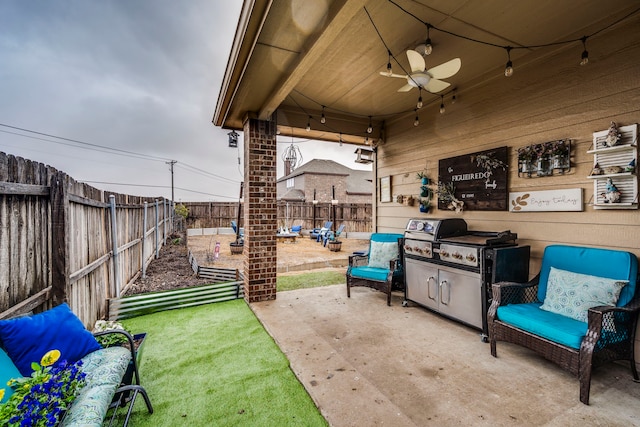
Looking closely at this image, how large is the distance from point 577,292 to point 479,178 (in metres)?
1.79

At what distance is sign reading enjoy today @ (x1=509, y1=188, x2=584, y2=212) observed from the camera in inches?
109

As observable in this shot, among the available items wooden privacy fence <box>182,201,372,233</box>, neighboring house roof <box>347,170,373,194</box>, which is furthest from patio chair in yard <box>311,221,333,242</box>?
neighboring house roof <box>347,170,373,194</box>

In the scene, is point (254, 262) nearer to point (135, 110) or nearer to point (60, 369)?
point (60, 369)

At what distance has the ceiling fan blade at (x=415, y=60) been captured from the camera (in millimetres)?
2527

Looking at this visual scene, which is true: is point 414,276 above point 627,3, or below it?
below

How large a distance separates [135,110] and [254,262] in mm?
14305

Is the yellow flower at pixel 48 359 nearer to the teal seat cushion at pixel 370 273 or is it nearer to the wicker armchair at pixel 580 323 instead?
the wicker armchair at pixel 580 323

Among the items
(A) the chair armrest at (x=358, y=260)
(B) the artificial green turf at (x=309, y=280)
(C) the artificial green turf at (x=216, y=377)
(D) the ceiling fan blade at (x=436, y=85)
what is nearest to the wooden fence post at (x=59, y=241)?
(C) the artificial green turf at (x=216, y=377)

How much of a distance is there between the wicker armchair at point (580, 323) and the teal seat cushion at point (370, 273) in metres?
1.54

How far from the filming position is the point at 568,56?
112 inches

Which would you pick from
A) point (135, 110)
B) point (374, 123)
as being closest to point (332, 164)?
point (135, 110)

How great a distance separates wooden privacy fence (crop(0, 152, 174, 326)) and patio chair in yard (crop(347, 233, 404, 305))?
10.5 feet

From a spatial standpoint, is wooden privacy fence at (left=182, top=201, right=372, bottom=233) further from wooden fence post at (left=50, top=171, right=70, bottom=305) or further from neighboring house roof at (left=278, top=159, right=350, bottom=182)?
wooden fence post at (left=50, top=171, right=70, bottom=305)

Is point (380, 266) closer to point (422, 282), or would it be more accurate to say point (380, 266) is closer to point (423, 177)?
point (422, 282)
